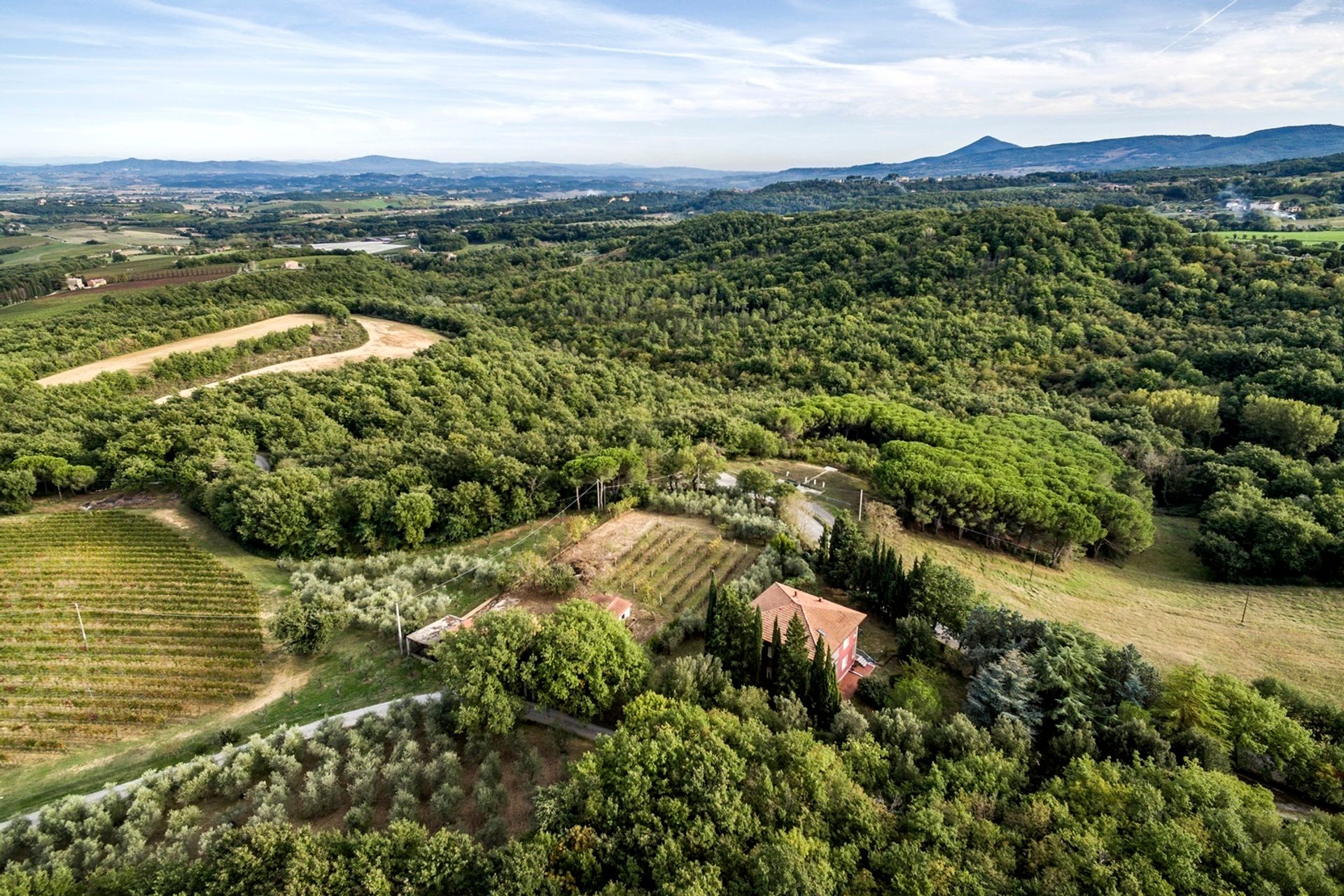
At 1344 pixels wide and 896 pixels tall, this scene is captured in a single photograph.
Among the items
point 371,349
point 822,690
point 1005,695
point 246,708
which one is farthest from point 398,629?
point 371,349

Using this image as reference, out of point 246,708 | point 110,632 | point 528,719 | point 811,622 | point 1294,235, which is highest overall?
point 1294,235

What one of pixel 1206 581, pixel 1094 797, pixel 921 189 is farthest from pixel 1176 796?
pixel 921 189

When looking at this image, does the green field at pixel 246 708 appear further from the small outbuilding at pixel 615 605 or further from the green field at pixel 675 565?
the green field at pixel 675 565

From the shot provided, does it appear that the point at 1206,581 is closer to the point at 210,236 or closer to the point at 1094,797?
the point at 1094,797

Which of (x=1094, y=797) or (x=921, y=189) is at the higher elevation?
(x=921, y=189)

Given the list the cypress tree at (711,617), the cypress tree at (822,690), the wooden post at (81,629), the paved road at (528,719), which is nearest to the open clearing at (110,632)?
the wooden post at (81,629)

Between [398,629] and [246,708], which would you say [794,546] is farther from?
[246,708]
